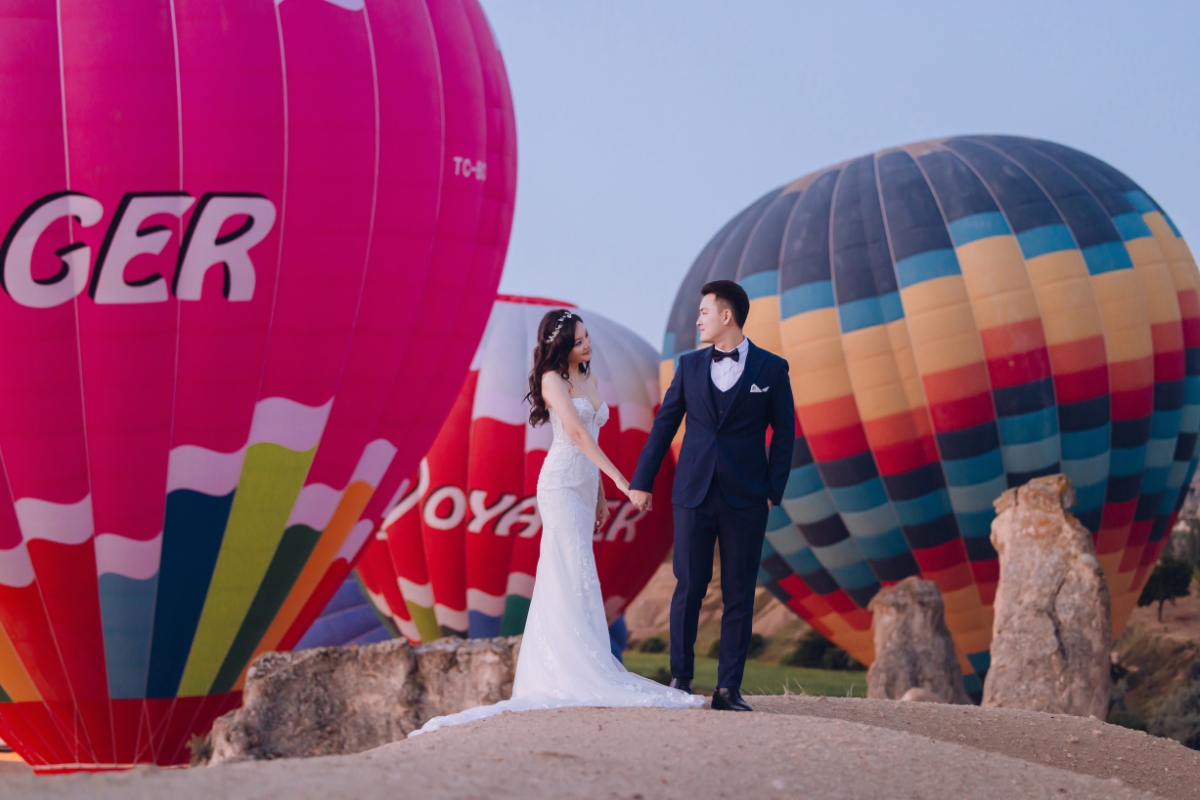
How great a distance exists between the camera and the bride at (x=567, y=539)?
557cm

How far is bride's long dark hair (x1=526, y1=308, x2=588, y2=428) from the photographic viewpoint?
5637 mm

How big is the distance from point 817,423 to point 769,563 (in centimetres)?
253

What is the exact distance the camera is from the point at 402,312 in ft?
35.5

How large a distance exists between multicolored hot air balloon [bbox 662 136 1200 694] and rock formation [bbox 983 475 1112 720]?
10.9 feet

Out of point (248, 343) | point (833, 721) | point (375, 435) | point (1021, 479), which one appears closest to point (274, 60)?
point (248, 343)

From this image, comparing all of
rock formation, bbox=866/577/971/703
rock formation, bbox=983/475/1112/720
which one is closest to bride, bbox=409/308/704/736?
rock formation, bbox=983/475/1112/720

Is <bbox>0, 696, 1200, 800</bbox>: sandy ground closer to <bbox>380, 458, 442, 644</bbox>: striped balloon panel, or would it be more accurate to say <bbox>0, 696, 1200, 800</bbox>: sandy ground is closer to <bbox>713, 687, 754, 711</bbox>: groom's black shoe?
<bbox>713, 687, 754, 711</bbox>: groom's black shoe

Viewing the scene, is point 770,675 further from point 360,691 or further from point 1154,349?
point 360,691

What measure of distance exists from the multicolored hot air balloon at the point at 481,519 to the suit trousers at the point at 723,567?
36.1 feet

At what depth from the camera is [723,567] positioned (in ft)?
16.8

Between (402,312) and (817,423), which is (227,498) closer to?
(402,312)

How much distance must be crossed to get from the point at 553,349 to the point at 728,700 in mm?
1706

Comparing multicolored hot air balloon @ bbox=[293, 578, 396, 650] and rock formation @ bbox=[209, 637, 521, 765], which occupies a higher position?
rock formation @ bbox=[209, 637, 521, 765]

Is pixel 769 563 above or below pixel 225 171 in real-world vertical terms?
below
